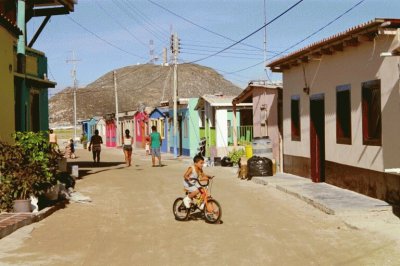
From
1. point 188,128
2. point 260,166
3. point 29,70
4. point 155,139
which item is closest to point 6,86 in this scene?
point 29,70

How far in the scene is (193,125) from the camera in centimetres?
3662

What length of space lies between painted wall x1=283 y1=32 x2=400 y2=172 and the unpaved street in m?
1.96

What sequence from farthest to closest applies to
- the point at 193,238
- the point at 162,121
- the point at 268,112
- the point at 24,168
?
the point at 162,121
the point at 268,112
the point at 24,168
the point at 193,238

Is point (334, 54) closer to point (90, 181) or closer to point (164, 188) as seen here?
point (164, 188)

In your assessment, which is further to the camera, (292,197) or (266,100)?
(266,100)

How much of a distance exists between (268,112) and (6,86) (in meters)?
11.8

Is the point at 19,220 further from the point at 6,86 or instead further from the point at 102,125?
the point at 102,125

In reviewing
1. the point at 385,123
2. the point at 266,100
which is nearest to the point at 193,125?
the point at 266,100

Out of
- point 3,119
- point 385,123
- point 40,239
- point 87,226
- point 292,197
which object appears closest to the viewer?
point 40,239

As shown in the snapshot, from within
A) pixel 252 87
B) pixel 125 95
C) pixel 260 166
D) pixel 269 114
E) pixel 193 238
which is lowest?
pixel 193 238

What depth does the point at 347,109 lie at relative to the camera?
15.3 meters

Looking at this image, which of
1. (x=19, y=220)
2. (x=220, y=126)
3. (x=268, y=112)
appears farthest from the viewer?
(x=220, y=126)

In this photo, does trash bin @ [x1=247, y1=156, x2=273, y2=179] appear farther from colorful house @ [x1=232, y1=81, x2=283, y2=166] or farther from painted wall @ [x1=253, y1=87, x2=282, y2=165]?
painted wall @ [x1=253, y1=87, x2=282, y2=165]

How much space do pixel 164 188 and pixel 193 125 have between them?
19.5 metres
